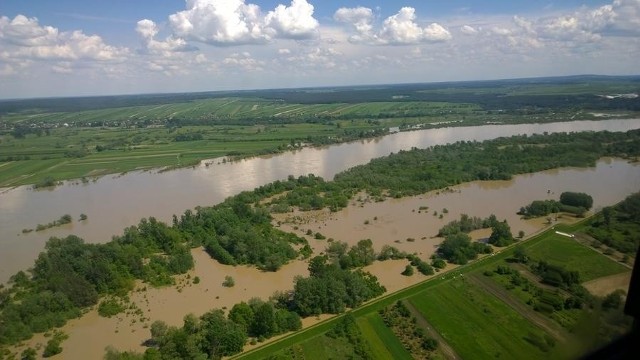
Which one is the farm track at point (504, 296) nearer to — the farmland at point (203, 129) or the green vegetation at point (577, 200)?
the green vegetation at point (577, 200)

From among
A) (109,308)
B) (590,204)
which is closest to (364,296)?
(109,308)

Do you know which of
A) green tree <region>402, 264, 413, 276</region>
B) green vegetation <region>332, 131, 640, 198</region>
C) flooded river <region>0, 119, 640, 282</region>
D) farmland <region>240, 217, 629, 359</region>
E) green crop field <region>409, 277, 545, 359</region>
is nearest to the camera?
green crop field <region>409, 277, 545, 359</region>

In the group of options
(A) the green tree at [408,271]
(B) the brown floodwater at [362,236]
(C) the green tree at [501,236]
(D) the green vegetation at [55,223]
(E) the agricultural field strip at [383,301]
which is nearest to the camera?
(E) the agricultural field strip at [383,301]

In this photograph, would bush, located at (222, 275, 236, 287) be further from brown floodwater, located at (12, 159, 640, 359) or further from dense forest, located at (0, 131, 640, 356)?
dense forest, located at (0, 131, 640, 356)

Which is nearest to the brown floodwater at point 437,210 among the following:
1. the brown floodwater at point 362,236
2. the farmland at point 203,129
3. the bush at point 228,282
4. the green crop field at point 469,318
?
the brown floodwater at point 362,236

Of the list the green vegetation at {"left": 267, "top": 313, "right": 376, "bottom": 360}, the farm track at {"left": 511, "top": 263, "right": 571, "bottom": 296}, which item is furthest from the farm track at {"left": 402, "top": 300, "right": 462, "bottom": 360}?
the farm track at {"left": 511, "top": 263, "right": 571, "bottom": 296}
